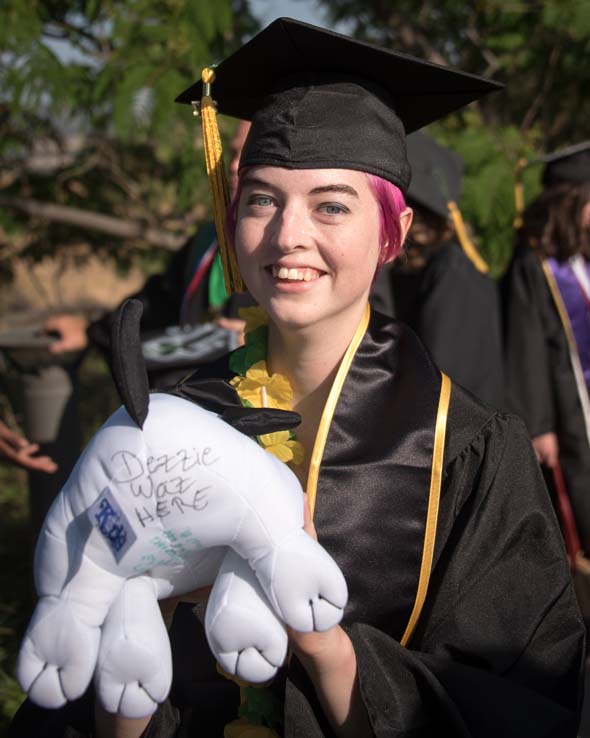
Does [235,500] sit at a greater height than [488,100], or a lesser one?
lesser

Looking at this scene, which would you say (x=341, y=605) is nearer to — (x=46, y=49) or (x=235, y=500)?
(x=235, y=500)

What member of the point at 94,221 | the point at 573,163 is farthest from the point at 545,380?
the point at 94,221

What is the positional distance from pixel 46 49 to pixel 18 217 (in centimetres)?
145

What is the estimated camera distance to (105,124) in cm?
460

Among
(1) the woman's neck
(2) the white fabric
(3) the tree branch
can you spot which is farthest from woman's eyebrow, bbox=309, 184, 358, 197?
(3) the tree branch

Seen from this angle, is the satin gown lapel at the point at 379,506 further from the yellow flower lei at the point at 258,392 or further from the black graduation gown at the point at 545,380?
the black graduation gown at the point at 545,380

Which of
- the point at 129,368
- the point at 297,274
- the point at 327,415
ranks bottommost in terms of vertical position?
the point at 327,415

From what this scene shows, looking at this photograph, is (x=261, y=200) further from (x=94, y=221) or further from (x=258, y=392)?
(x=94, y=221)

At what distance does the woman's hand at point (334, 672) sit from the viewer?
1.29 metres

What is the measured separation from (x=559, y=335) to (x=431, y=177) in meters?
0.88

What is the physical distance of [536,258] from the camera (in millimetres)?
3682

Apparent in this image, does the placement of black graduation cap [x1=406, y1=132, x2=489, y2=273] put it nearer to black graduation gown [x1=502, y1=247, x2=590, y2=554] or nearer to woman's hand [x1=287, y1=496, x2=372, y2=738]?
black graduation gown [x1=502, y1=247, x2=590, y2=554]

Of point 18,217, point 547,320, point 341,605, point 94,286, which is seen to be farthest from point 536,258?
point 94,286

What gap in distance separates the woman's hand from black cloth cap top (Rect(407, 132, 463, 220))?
7.51 ft
